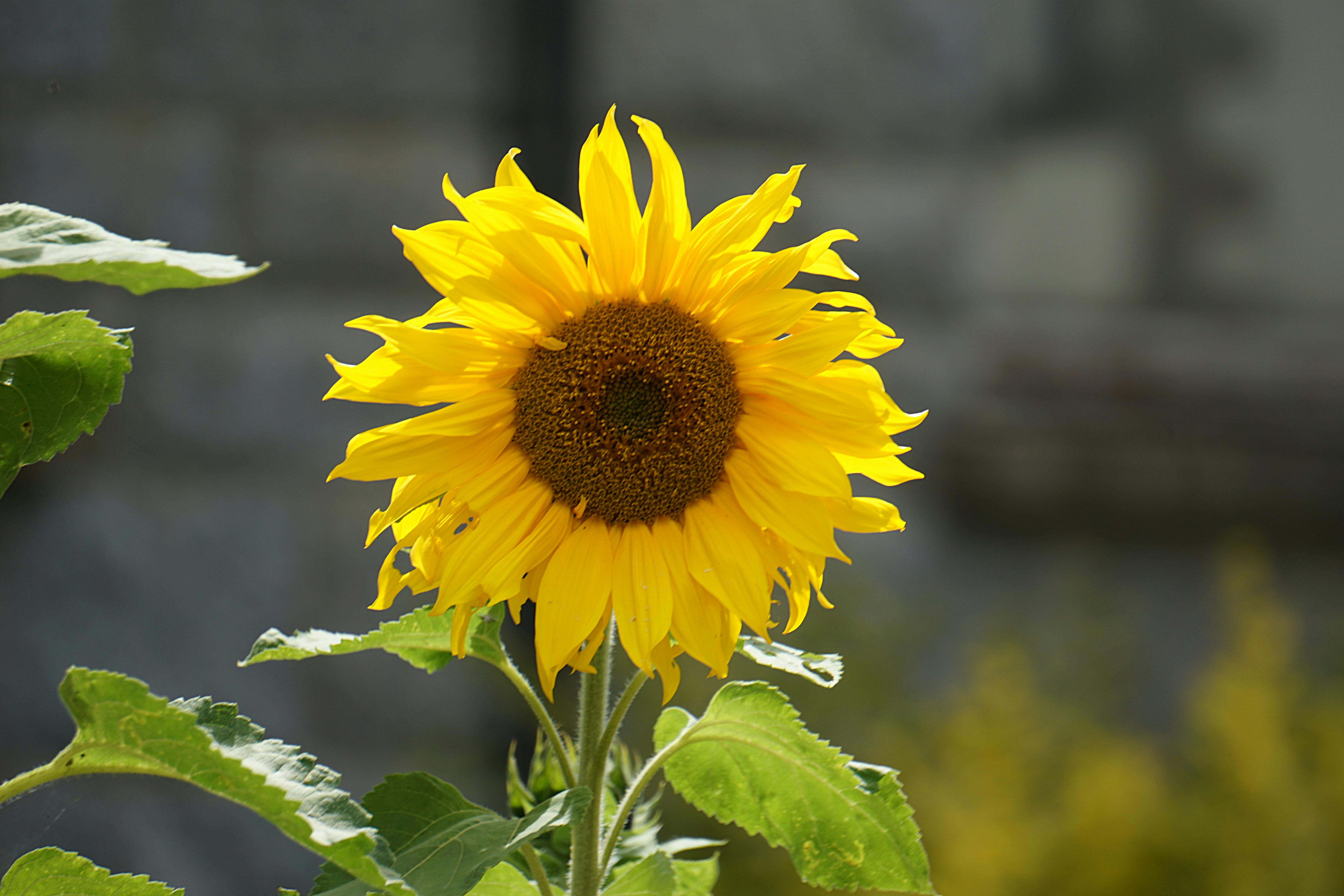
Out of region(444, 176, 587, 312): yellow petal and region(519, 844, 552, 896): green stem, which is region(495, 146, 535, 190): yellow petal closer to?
region(444, 176, 587, 312): yellow petal

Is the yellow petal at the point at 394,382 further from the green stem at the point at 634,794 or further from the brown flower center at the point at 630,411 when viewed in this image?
the green stem at the point at 634,794

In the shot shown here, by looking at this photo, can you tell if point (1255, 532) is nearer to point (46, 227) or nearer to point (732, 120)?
point (732, 120)

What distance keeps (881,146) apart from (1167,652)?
4.13 ft

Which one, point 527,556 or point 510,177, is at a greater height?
point 510,177

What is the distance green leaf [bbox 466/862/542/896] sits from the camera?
36 centimetres

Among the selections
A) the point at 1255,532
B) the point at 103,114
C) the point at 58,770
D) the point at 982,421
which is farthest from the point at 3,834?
the point at 1255,532

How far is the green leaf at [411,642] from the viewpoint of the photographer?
1.08 feet

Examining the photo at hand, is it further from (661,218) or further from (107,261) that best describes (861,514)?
(107,261)

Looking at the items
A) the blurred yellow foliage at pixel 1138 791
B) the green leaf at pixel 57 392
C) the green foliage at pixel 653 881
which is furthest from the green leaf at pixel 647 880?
the blurred yellow foliage at pixel 1138 791

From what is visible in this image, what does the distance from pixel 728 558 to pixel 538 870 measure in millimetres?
117

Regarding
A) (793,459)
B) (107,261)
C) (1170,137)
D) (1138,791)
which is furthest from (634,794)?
(1170,137)

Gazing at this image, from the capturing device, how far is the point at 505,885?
361mm

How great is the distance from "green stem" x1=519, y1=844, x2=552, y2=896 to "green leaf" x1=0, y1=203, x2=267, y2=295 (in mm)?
194

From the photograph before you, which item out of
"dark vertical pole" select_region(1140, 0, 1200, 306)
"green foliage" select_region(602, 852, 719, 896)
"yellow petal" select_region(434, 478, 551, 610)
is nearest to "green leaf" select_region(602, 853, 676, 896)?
"green foliage" select_region(602, 852, 719, 896)
